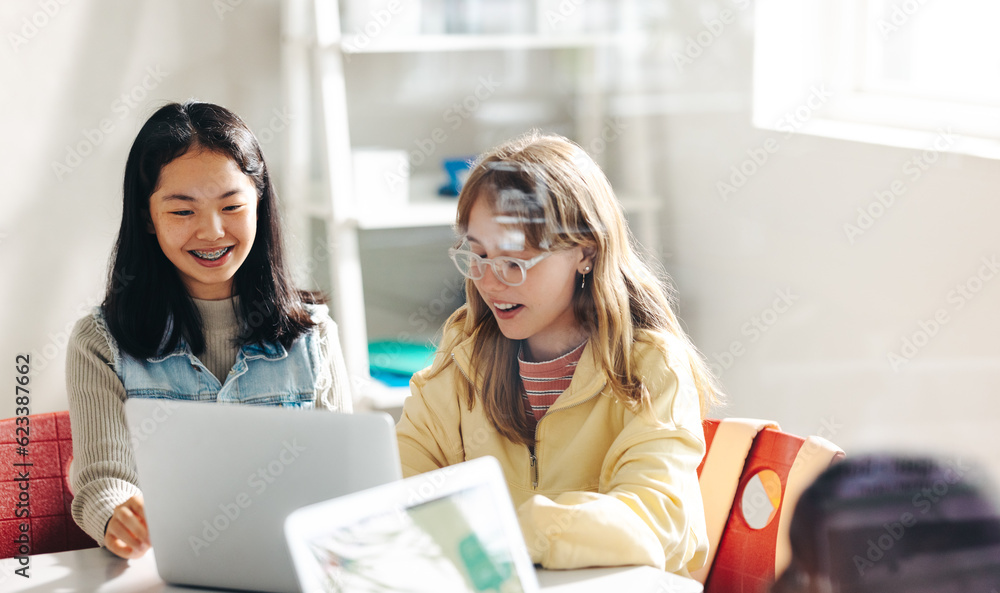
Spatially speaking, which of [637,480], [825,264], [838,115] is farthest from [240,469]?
[838,115]

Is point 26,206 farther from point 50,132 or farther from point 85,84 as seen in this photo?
point 85,84

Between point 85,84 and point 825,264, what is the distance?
4.82 ft

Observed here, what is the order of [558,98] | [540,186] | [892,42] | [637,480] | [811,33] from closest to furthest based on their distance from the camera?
1. [637,480]
2. [540,186]
3. [892,42]
4. [811,33]
5. [558,98]

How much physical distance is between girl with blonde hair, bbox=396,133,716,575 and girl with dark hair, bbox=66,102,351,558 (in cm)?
22

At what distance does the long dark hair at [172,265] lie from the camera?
1162mm

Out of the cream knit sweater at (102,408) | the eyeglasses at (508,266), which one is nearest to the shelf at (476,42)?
the cream knit sweater at (102,408)

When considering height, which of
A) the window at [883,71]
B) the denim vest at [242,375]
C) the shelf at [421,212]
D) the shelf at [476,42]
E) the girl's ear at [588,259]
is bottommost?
the denim vest at [242,375]

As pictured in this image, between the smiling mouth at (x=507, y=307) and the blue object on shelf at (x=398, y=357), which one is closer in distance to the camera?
the smiling mouth at (x=507, y=307)

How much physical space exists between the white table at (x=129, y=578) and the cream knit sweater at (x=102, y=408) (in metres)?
0.05

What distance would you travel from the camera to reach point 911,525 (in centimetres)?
115

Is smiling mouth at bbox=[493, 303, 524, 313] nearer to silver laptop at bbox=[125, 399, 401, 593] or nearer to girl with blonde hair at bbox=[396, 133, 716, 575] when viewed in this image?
girl with blonde hair at bbox=[396, 133, 716, 575]

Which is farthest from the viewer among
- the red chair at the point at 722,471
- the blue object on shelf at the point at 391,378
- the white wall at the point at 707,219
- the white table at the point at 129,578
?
the blue object on shelf at the point at 391,378

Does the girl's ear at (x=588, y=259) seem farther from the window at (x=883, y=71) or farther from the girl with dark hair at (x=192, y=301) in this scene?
the window at (x=883, y=71)

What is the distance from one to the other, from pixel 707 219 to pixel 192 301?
3.67ft
